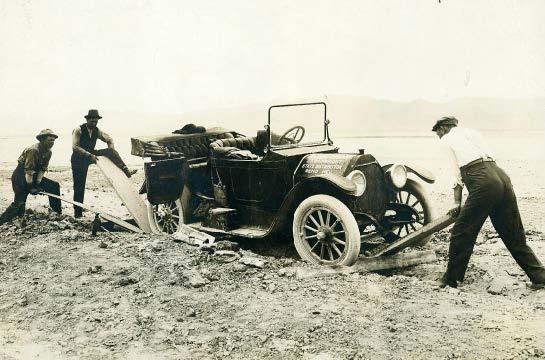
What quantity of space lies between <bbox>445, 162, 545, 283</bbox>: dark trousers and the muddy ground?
0.23 m

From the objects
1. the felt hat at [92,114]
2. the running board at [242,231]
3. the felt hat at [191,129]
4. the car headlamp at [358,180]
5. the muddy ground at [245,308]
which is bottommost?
the muddy ground at [245,308]

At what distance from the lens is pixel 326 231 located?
194 inches

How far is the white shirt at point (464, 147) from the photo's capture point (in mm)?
4438

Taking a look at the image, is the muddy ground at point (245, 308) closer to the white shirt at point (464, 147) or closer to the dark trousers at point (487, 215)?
the dark trousers at point (487, 215)

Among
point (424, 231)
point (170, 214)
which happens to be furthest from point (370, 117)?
point (424, 231)

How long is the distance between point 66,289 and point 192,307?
1319 mm

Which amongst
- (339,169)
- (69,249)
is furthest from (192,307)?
(69,249)

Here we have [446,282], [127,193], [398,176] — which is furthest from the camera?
[127,193]

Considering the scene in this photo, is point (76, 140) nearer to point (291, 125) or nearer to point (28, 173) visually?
point (28, 173)

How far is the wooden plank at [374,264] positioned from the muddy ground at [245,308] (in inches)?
4.4

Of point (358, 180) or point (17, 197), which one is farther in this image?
point (17, 197)

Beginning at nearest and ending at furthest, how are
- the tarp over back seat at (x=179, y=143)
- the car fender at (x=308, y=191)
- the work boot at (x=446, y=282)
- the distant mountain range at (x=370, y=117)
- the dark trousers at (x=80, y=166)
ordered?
the work boot at (x=446, y=282), the car fender at (x=308, y=191), the tarp over back seat at (x=179, y=143), the dark trousers at (x=80, y=166), the distant mountain range at (x=370, y=117)

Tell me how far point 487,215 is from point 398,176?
114 centimetres

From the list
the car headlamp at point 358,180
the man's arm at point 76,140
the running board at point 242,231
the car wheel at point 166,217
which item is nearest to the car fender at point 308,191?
the car headlamp at point 358,180
